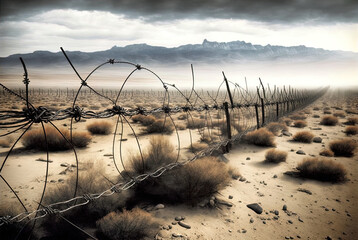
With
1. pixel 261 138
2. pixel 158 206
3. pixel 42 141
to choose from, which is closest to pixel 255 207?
pixel 158 206

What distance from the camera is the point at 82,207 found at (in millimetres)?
3377

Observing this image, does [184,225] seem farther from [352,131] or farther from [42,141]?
[352,131]

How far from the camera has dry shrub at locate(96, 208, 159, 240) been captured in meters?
2.90

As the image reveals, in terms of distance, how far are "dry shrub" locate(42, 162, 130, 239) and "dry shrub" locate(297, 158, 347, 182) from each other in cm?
468

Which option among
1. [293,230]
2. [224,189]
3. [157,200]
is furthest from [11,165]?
[293,230]

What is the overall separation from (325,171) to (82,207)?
5646 millimetres

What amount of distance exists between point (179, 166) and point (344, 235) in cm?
312

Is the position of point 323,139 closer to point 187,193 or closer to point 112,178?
point 187,193

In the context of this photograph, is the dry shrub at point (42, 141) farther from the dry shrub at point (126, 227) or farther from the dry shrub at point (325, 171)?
the dry shrub at point (325, 171)

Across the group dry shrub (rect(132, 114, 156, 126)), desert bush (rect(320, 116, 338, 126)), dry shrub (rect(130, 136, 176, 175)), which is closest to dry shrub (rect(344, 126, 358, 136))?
desert bush (rect(320, 116, 338, 126))

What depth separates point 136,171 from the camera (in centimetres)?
487

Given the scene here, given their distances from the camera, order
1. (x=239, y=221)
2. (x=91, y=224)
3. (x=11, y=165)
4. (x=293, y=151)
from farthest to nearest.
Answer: (x=293, y=151)
(x=11, y=165)
(x=239, y=221)
(x=91, y=224)

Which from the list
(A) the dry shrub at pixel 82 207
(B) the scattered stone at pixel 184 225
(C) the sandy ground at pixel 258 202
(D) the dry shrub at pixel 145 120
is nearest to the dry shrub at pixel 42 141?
(C) the sandy ground at pixel 258 202

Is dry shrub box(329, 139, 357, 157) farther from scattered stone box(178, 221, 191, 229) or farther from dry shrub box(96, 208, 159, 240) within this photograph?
dry shrub box(96, 208, 159, 240)
